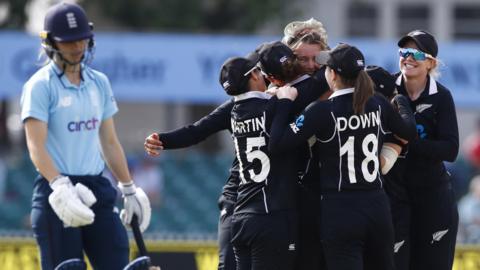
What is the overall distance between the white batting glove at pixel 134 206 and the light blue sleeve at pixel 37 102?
30.4 inches

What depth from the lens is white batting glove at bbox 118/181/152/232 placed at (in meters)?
7.11

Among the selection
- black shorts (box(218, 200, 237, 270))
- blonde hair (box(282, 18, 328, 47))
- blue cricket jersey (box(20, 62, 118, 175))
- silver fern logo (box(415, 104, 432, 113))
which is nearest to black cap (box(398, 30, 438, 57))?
silver fern logo (box(415, 104, 432, 113))

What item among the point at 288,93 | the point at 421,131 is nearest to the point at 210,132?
the point at 288,93

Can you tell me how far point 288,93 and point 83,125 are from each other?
1.19 meters

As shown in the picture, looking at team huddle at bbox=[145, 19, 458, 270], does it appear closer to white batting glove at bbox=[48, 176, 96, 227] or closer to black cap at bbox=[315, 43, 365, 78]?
black cap at bbox=[315, 43, 365, 78]

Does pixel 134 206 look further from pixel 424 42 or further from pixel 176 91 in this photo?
pixel 176 91

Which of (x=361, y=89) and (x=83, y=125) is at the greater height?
(x=361, y=89)

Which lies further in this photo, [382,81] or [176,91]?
[176,91]

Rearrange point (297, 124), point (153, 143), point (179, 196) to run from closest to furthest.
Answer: point (297, 124)
point (153, 143)
point (179, 196)

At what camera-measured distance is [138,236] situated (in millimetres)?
6965

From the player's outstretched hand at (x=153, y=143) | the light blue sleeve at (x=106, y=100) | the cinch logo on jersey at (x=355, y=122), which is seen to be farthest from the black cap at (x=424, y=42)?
the light blue sleeve at (x=106, y=100)

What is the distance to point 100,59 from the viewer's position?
15055mm

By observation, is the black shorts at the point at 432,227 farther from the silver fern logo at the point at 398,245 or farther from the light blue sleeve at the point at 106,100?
the light blue sleeve at the point at 106,100

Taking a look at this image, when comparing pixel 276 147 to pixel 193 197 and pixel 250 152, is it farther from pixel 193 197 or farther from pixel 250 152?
pixel 193 197
